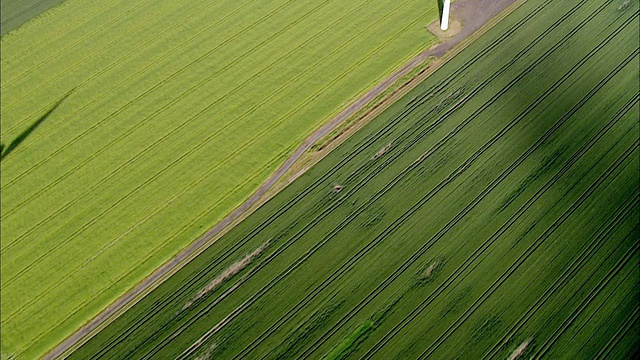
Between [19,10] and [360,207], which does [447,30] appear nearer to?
[360,207]

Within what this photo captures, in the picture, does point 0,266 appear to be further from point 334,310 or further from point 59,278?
point 334,310

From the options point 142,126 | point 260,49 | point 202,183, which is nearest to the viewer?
point 202,183

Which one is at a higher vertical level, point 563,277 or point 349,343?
point 349,343

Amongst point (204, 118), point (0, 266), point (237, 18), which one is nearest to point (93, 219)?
point (0, 266)

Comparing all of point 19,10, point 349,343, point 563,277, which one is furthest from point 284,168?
point 19,10

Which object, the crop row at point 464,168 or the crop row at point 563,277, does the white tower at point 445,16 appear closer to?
the crop row at point 464,168

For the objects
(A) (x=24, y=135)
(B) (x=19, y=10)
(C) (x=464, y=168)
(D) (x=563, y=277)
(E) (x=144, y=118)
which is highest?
(B) (x=19, y=10)
